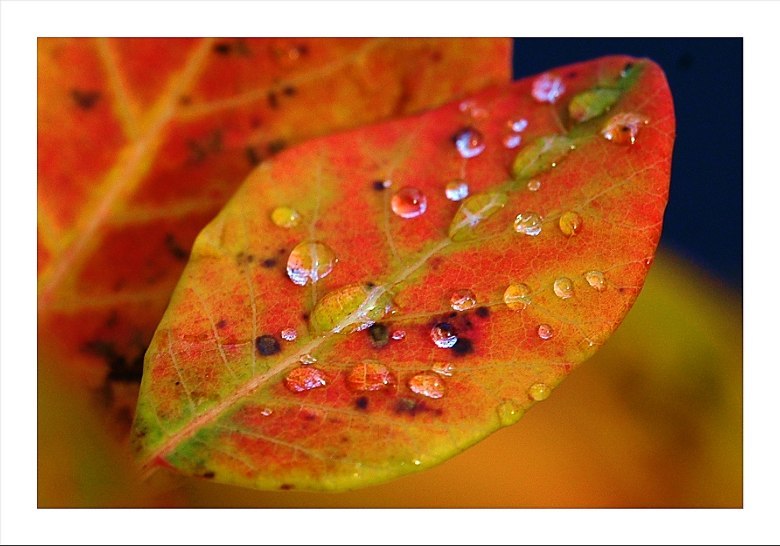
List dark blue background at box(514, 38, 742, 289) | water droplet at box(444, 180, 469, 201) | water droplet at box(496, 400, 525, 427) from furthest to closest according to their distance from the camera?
dark blue background at box(514, 38, 742, 289), water droplet at box(444, 180, 469, 201), water droplet at box(496, 400, 525, 427)

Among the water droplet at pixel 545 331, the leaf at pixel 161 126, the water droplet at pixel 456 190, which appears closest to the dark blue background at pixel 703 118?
the leaf at pixel 161 126

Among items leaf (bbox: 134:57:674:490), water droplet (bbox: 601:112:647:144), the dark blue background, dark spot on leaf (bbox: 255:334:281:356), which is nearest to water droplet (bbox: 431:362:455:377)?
leaf (bbox: 134:57:674:490)

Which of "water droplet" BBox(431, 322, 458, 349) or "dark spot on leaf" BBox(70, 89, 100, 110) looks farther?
"dark spot on leaf" BBox(70, 89, 100, 110)

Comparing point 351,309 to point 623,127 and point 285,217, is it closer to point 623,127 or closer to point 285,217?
point 285,217

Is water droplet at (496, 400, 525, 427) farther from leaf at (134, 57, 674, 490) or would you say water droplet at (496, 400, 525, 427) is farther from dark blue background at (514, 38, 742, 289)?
dark blue background at (514, 38, 742, 289)

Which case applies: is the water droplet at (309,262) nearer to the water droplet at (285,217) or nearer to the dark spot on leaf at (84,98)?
the water droplet at (285,217)

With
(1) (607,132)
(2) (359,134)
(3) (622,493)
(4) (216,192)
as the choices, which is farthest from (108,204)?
(3) (622,493)
